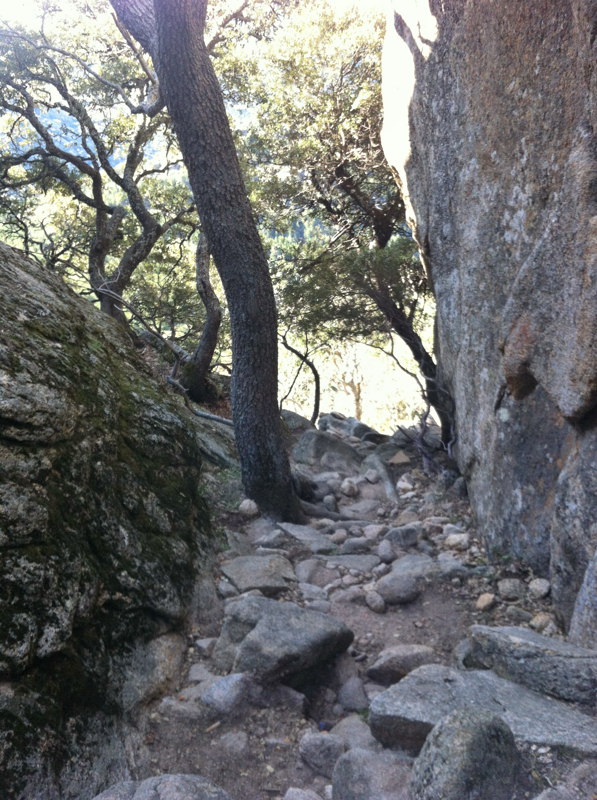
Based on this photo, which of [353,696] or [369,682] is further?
[369,682]

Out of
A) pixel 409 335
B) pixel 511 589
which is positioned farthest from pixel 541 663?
pixel 409 335

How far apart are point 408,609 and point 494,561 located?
31.9 inches

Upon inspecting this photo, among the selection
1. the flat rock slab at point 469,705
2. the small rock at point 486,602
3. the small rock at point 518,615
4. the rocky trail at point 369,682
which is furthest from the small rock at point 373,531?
the flat rock slab at point 469,705

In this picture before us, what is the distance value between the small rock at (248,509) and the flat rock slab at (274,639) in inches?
71.3

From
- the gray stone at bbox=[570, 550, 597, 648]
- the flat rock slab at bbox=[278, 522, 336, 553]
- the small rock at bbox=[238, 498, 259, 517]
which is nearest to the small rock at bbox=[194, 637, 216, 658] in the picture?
the flat rock slab at bbox=[278, 522, 336, 553]

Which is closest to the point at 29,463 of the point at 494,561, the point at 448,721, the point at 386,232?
the point at 448,721

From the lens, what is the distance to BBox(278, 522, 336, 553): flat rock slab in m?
5.42

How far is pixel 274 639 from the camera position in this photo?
3.43m

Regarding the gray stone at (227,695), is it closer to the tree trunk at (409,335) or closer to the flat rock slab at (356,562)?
the flat rock slab at (356,562)

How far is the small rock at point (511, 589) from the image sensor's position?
4.19 meters

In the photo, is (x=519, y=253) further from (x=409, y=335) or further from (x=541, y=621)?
(x=409, y=335)

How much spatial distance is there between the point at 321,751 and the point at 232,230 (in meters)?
4.28

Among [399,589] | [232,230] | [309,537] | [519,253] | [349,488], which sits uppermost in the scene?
[232,230]

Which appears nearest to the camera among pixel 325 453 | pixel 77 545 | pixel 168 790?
pixel 168 790
